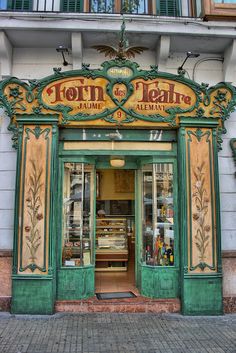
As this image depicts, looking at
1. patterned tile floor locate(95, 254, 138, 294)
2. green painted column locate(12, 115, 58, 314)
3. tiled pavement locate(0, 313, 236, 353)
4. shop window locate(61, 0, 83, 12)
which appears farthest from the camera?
patterned tile floor locate(95, 254, 138, 294)

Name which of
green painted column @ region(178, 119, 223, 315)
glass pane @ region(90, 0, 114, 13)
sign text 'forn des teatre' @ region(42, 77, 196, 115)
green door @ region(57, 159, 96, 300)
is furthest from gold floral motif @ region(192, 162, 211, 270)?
glass pane @ region(90, 0, 114, 13)

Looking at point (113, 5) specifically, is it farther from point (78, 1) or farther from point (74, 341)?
point (74, 341)

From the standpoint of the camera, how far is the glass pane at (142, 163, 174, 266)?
21.8 feet

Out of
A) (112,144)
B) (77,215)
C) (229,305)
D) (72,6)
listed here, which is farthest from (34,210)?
(72,6)

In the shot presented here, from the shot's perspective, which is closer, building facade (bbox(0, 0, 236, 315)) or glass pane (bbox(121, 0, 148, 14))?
building facade (bbox(0, 0, 236, 315))

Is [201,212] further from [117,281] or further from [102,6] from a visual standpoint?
[102,6]

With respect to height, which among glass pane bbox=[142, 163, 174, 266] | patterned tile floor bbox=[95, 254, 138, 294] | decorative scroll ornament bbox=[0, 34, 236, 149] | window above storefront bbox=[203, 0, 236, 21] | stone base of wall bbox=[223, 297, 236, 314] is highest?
window above storefront bbox=[203, 0, 236, 21]

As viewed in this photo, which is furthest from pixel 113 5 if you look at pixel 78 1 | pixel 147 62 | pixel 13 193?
pixel 13 193

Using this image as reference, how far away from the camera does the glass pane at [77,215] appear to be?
21.5ft

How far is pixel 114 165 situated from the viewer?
22.9 feet

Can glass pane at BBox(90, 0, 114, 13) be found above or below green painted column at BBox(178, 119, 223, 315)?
above

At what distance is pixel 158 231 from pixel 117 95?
115 inches

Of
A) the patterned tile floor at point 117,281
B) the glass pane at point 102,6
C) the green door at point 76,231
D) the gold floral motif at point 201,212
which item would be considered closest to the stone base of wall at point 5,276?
the green door at point 76,231

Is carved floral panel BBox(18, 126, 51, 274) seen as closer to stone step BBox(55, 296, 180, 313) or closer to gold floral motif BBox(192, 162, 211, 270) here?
stone step BBox(55, 296, 180, 313)
